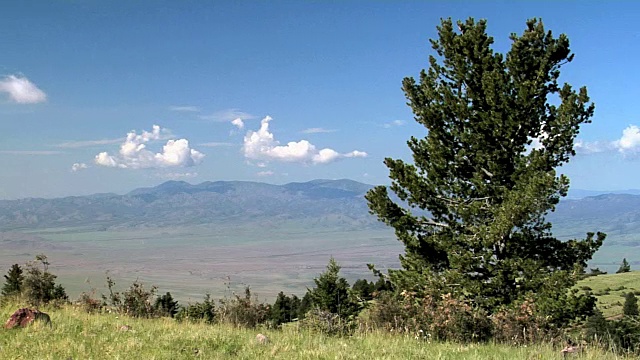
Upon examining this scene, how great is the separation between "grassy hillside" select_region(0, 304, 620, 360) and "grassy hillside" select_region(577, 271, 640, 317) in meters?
36.4

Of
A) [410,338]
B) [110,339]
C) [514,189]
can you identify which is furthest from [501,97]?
[110,339]

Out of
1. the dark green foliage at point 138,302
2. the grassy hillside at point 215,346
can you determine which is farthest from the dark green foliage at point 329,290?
the grassy hillside at point 215,346

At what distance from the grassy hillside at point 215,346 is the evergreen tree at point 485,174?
320 inches

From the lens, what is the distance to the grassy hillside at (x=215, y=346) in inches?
310

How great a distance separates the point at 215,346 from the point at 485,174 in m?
13.6

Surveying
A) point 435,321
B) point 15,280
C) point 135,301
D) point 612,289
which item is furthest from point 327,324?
point 612,289

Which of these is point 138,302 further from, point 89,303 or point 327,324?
point 327,324

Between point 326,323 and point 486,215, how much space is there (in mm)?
9600

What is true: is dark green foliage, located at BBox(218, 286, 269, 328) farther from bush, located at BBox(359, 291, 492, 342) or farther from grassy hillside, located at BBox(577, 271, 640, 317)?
grassy hillside, located at BBox(577, 271, 640, 317)

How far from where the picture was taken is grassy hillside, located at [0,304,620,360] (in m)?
7.87

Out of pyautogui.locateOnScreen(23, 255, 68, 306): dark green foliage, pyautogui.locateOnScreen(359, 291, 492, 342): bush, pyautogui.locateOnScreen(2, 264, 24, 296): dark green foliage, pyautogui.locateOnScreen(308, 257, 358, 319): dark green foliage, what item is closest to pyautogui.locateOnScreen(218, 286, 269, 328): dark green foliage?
pyautogui.locateOnScreen(359, 291, 492, 342): bush

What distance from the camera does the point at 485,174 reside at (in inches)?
765

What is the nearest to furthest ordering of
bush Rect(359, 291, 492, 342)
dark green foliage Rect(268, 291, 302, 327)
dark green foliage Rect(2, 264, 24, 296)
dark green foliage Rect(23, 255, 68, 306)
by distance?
bush Rect(359, 291, 492, 342)
dark green foliage Rect(23, 255, 68, 306)
dark green foliage Rect(2, 264, 24, 296)
dark green foliage Rect(268, 291, 302, 327)

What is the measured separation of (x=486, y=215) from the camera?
61.6ft
